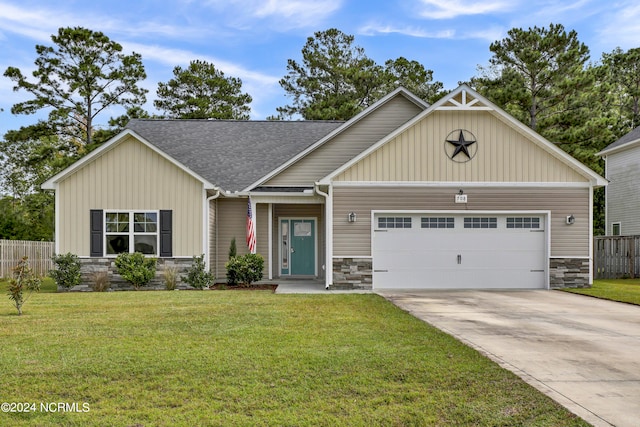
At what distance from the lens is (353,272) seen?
14.7 metres

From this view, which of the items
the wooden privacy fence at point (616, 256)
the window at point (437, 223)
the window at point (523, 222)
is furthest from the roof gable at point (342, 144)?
the wooden privacy fence at point (616, 256)

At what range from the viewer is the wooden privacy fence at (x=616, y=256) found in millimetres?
19547

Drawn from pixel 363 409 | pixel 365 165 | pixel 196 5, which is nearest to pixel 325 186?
pixel 365 165

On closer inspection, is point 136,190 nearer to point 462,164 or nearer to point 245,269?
point 245,269

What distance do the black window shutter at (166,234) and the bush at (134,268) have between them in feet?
1.93

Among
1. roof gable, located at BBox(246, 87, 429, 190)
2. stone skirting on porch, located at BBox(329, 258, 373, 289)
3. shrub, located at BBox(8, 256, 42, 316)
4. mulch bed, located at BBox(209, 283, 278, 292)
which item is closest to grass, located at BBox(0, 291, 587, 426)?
shrub, located at BBox(8, 256, 42, 316)

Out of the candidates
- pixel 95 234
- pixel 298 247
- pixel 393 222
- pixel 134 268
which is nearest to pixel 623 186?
pixel 393 222

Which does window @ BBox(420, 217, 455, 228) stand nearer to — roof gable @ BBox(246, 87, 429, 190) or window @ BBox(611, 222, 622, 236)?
roof gable @ BBox(246, 87, 429, 190)

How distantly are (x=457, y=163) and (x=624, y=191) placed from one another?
47.5 feet

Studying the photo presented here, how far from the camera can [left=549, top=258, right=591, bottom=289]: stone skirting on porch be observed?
49.1 feet

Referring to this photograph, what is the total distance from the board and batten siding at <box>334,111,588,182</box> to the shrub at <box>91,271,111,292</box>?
22.5 ft

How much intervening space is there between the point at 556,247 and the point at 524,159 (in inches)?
98.5

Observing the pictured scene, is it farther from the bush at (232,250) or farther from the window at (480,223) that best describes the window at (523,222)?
the bush at (232,250)

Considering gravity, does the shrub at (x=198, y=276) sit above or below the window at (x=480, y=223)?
below
